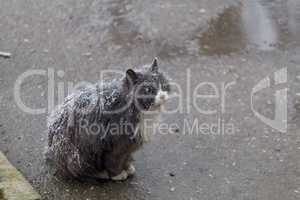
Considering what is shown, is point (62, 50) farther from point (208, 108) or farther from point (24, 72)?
point (208, 108)

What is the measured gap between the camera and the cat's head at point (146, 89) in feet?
12.4

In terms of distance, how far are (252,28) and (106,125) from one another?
111 inches

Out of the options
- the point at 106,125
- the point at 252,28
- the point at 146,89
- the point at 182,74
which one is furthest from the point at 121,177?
the point at 252,28

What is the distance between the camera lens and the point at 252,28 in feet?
20.5

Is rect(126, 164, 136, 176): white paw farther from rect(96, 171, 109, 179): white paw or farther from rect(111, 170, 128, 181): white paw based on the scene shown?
A: rect(96, 171, 109, 179): white paw

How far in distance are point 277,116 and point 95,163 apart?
5.61 ft

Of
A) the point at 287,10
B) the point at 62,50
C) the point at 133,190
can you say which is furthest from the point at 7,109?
the point at 287,10

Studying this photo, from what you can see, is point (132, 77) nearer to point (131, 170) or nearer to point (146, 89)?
point (146, 89)

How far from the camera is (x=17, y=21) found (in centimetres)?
662

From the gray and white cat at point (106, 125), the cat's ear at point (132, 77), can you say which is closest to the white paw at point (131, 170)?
the gray and white cat at point (106, 125)

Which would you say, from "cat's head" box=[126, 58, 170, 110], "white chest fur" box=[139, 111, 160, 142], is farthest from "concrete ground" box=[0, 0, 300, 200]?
"cat's head" box=[126, 58, 170, 110]

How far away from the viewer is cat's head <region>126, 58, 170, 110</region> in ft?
12.4

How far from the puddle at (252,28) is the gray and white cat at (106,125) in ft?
6.72

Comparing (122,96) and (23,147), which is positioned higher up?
(122,96)
